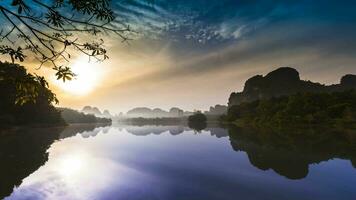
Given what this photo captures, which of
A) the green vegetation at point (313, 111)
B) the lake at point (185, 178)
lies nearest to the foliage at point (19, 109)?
the lake at point (185, 178)

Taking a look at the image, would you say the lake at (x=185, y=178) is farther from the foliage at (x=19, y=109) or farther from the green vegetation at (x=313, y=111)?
the green vegetation at (x=313, y=111)

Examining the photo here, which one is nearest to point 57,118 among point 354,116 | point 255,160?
point 354,116

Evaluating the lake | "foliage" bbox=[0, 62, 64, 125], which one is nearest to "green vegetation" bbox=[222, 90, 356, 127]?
the lake

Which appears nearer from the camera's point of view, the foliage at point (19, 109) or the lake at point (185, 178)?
Answer: the lake at point (185, 178)

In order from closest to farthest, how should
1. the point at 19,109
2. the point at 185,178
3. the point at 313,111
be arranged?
the point at 185,178
the point at 313,111
the point at 19,109

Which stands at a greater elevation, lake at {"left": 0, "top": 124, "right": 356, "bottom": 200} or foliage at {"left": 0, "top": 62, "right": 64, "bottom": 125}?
foliage at {"left": 0, "top": 62, "right": 64, "bottom": 125}

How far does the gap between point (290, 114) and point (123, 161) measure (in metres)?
60.5

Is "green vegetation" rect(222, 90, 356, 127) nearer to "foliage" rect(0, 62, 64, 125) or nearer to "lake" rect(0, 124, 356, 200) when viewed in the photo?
"lake" rect(0, 124, 356, 200)

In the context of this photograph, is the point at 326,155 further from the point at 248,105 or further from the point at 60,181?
the point at 248,105

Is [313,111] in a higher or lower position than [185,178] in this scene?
higher

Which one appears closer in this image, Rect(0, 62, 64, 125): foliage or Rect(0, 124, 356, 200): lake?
Rect(0, 124, 356, 200): lake

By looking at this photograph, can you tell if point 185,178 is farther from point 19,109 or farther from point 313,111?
point 19,109

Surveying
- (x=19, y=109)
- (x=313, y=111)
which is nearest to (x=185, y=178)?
(x=313, y=111)

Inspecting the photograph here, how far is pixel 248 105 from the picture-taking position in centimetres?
10725
